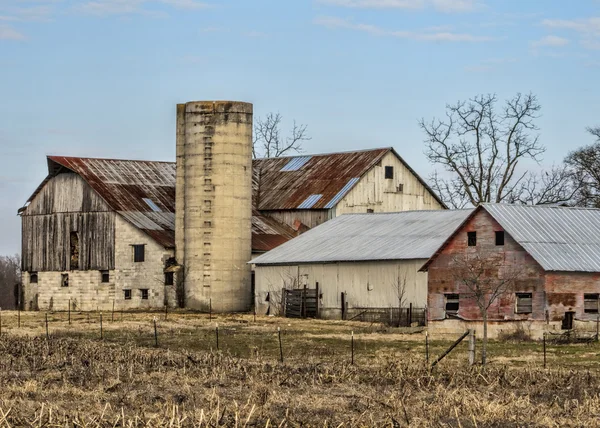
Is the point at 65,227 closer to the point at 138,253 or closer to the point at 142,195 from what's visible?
the point at 142,195

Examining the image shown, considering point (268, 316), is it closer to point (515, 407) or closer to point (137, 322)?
point (137, 322)

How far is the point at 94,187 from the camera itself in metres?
63.9

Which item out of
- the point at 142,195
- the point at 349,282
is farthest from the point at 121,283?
the point at 349,282

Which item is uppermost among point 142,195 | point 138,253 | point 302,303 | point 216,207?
point 142,195

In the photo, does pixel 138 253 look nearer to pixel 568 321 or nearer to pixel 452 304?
pixel 452 304

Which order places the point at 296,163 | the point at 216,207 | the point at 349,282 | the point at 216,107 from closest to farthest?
the point at 349,282 → the point at 216,207 → the point at 216,107 → the point at 296,163

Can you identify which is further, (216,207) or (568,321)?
(216,207)

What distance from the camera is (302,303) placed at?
55.0m

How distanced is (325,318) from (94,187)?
16.3 metres

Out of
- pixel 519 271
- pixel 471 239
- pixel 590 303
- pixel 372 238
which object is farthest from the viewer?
pixel 372 238

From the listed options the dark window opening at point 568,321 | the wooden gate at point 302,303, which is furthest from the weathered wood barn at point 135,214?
the dark window opening at point 568,321

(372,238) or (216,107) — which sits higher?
(216,107)

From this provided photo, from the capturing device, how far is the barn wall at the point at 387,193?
215 feet

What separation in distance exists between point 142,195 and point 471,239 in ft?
82.8
